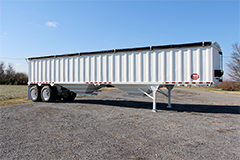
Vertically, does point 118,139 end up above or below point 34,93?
below

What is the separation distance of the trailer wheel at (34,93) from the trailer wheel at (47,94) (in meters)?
0.44

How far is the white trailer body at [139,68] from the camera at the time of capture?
8695 mm

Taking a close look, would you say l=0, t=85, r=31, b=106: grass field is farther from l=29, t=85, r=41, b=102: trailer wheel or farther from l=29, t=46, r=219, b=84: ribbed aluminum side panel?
l=29, t=46, r=219, b=84: ribbed aluminum side panel

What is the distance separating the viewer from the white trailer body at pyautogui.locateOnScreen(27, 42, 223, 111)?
8.70 m

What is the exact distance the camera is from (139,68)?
32.5 feet

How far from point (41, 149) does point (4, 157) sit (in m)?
0.78

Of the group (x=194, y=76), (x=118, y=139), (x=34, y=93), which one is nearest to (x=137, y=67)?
(x=194, y=76)

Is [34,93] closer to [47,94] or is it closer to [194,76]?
[47,94]

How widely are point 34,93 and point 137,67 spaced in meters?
8.98

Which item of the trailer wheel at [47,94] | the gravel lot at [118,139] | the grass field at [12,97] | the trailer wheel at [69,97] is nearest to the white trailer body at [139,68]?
the trailer wheel at [47,94]

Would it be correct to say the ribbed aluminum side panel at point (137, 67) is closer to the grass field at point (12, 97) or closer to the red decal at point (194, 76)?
the red decal at point (194, 76)

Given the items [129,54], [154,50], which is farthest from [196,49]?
[129,54]

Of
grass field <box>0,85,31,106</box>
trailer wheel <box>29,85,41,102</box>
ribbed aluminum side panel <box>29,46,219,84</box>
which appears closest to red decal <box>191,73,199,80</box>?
ribbed aluminum side panel <box>29,46,219,84</box>

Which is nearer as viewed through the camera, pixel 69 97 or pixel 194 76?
pixel 194 76
